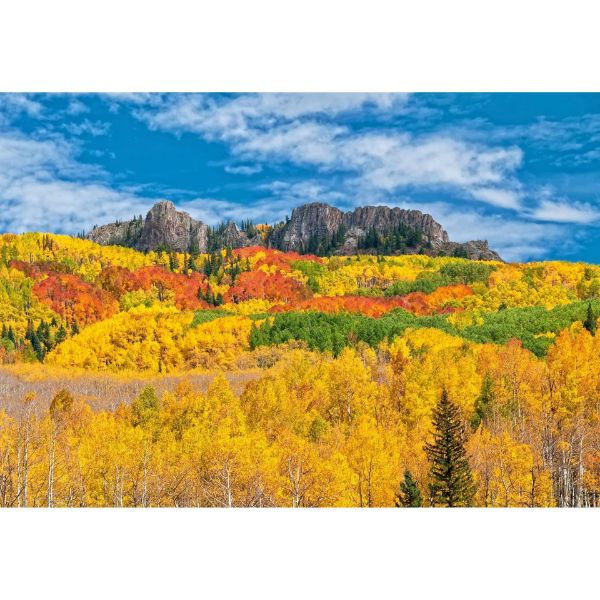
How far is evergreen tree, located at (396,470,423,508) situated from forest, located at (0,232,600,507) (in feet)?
0.08

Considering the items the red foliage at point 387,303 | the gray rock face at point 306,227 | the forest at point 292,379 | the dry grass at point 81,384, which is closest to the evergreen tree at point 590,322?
the forest at point 292,379

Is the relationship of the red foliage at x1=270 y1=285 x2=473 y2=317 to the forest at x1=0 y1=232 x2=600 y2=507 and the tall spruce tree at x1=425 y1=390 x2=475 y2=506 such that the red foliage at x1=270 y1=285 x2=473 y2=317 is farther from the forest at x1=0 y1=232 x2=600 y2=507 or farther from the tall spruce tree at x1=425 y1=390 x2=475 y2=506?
the tall spruce tree at x1=425 y1=390 x2=475 y2=506

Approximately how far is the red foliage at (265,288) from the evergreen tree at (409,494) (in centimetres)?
247

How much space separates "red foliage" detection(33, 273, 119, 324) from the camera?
855cm

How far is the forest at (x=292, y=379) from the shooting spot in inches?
311

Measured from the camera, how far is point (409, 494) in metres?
7.70

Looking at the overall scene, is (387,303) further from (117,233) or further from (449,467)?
(117,233)

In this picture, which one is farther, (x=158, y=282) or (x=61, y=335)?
(x=158, y=282)

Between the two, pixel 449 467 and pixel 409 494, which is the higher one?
pixel 449 467

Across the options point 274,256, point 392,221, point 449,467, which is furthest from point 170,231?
point 449,467

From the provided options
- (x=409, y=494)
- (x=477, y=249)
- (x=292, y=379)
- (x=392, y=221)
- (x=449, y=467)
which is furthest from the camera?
(x=392, y=221)

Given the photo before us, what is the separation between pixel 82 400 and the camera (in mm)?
8148

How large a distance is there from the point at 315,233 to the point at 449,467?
3.08m
